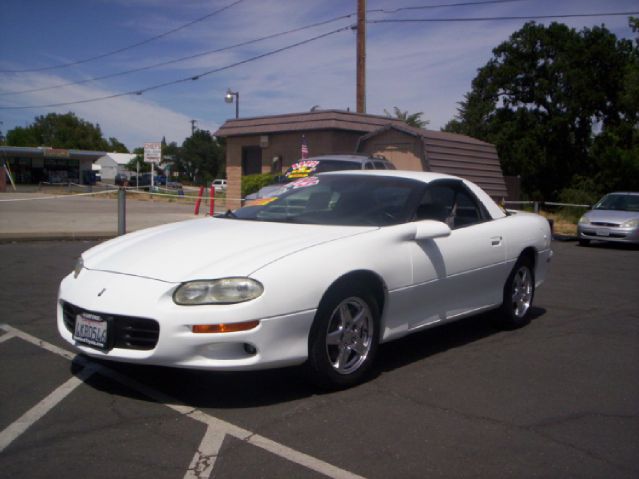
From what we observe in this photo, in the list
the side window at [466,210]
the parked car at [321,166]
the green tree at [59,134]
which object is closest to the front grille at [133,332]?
the side window at [466,210]

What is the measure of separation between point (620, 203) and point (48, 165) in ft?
151

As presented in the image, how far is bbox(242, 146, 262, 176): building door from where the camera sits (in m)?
24.2

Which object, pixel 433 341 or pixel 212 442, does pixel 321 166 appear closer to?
pixel 433 341

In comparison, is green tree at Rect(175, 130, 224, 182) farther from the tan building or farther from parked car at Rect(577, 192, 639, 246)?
parked car at Rect(577, 192, 639, 246)

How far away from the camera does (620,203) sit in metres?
16.4

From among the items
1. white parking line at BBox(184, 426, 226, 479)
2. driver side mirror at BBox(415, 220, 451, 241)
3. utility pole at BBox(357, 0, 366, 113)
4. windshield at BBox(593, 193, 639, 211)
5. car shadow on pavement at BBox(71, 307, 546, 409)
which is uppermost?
utility pole at BBox(357, 0, 366, 113)

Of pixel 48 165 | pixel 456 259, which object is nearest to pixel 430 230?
pixel 456 259

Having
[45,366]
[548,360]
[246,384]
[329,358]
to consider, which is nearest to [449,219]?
[548,360]

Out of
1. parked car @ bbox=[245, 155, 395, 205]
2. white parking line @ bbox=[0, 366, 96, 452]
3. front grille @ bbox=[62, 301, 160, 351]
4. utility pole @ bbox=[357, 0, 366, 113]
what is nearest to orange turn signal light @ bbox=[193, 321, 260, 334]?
front grille @ bbox=[62, 301, 160, 351]

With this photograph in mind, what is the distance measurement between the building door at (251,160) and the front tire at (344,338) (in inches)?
793

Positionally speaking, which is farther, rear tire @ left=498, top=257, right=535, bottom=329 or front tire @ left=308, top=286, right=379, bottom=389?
rear tire @ left=498, top=257, right=535, bottom=329

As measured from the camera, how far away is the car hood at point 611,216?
1512 centimetres

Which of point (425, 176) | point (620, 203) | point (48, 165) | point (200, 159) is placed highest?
point (200, 159)

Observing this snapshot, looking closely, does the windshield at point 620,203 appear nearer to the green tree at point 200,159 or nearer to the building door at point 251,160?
the building door at point 251,160
